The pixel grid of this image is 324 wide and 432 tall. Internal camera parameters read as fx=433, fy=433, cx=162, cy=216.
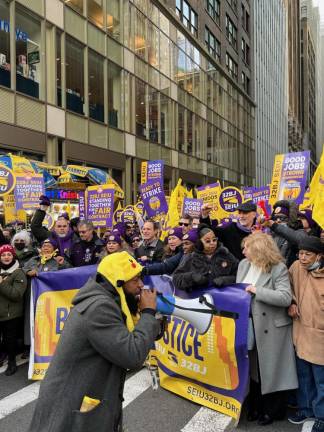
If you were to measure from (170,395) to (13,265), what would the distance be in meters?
2.59

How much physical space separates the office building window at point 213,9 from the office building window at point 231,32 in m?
2.80

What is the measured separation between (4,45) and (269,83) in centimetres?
4801

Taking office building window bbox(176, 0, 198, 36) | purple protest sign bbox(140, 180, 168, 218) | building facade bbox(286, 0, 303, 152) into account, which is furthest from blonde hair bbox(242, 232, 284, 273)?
building facade bbox(286, 0, 303, 152)

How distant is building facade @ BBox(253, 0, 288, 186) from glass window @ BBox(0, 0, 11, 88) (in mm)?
37878

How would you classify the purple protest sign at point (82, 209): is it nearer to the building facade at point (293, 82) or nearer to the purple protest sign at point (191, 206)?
the purple protest sign at point (191, 206)

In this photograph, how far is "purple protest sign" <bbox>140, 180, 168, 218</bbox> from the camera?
10618mm

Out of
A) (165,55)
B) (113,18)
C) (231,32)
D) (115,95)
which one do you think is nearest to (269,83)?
(231,32)

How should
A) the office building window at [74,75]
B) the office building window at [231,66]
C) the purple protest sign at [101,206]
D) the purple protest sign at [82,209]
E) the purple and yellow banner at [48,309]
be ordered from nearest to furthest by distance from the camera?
the purple and yellow banner at [48,309] < the purple protest sign at [101,206] < the purple protest sign at [82,209] < the office building window at [74,75] < the office building window at [231,66]

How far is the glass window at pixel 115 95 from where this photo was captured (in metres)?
20.8

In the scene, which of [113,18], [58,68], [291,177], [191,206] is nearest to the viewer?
[291,177]

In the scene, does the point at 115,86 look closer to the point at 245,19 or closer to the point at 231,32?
the point at 231,32

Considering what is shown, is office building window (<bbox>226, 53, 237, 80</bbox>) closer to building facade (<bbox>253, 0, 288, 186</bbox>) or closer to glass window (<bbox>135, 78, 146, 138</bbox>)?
building facade (<bbox>253, 0, 288, 186</bbox>)

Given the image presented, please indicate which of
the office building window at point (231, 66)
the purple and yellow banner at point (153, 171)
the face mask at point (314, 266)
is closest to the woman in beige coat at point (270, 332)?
the face mask at point (314, 266)

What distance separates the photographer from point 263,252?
3969 millimetres
